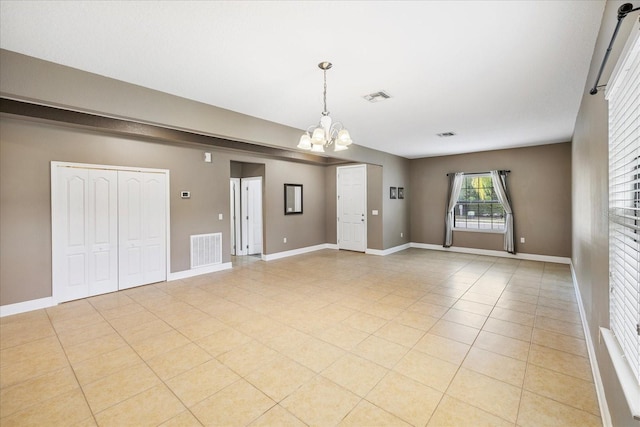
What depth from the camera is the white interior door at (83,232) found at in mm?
4090

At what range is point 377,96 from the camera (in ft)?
11.5

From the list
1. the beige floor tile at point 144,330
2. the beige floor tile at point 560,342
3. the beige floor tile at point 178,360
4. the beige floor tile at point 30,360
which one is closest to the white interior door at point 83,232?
the beige floor tile at point 30,360

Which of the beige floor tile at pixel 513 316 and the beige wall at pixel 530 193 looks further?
the beige wall at pixel 530 193

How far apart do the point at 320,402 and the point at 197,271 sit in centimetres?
430

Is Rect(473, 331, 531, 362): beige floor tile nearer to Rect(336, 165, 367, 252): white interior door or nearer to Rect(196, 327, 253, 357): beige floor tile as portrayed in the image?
Rect(196, 327, 253, 357): beige floor tile

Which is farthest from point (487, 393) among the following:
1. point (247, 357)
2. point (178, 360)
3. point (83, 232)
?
point (83, 232)

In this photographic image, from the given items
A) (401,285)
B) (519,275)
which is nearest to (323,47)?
(401,285)

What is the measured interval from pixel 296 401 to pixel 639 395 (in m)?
1.83

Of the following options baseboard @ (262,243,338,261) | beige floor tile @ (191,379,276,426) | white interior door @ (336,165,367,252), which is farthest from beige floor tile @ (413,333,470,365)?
white interior door @ (336,165,367,252)

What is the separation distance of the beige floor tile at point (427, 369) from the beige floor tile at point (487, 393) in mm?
64

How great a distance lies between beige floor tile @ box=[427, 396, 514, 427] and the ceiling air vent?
120 inches

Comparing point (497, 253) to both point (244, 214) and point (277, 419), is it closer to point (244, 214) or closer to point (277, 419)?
point (244, 214)

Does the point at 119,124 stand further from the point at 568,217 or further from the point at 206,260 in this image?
the point at 568,217

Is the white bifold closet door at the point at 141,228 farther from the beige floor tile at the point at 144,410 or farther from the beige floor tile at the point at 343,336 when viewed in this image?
the beige floor tile at the point at 343,336
